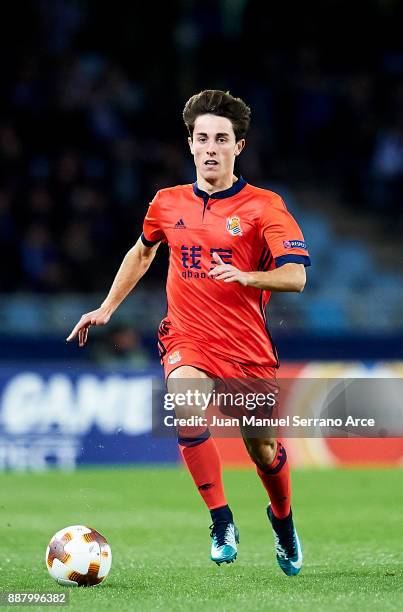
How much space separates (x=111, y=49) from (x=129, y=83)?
2.19ft

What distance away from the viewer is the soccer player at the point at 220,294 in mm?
6617

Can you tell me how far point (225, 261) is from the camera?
6656 millimetres

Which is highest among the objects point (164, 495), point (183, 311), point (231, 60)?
point (231, 60)

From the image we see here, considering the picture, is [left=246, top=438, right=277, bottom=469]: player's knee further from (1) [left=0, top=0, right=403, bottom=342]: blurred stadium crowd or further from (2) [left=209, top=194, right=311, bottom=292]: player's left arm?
(1) [left=0, top=0, right=403, bottom=342]: blurred stadium crowd

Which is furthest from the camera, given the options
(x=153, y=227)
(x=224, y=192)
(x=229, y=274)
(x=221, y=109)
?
(x=153, y=227)

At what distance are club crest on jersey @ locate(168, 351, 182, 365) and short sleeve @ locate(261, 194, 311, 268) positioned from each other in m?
0.69

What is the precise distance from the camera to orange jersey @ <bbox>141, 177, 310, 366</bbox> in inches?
263

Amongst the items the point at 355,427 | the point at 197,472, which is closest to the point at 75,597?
the point at 197,472

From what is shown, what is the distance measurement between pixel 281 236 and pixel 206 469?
1.21 meters

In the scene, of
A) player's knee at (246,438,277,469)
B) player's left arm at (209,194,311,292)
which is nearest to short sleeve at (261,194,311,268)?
player's left arm at (209,194,311,292)

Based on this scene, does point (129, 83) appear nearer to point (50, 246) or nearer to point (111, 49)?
point (111, 49)

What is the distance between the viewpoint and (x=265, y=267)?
22.3 feet

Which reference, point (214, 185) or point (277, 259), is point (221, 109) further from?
point (277, 259)

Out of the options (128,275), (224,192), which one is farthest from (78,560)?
(224,192)
